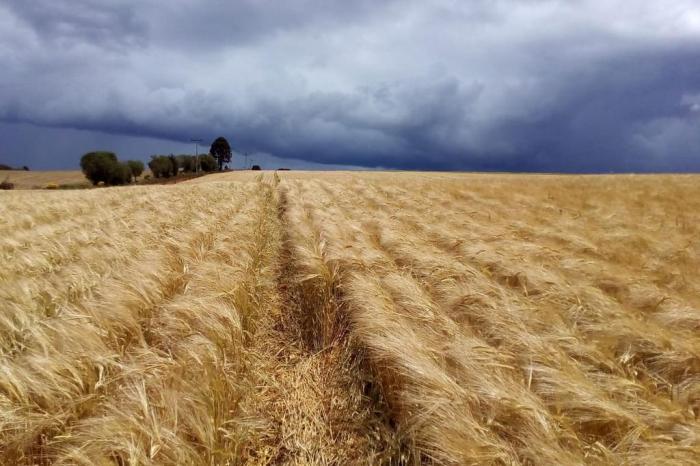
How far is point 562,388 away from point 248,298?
108 inches

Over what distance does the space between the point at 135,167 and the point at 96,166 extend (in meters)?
11.2

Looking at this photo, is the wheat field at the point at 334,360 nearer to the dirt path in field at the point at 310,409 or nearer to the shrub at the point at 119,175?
the dirt path in field at the point at 310,409

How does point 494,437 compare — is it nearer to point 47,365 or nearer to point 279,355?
point 279,355

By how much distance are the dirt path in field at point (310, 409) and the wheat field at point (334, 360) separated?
0.01 m

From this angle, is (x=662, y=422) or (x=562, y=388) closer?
(x=662, y=422)

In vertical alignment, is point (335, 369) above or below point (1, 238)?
below

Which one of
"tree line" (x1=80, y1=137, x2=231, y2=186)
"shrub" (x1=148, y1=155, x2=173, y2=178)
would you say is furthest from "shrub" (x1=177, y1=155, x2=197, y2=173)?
"shrub" (x1=148, y1=155, x2=173, y2=178)

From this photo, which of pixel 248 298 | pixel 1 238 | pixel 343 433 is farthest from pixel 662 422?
pixel 1 238

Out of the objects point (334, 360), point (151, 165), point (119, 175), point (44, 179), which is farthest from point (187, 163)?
point (334, 360)

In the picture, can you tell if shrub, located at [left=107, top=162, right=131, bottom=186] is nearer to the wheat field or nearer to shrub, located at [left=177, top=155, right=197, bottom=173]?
shrub, located at [left=177, top=155, right=197, bottom=173]

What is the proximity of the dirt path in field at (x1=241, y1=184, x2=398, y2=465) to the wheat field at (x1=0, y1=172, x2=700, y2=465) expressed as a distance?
0.04ft

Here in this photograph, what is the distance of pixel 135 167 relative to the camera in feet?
255

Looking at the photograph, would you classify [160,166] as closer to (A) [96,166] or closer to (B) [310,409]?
(A) [96,166]

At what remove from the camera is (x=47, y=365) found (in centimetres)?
202
